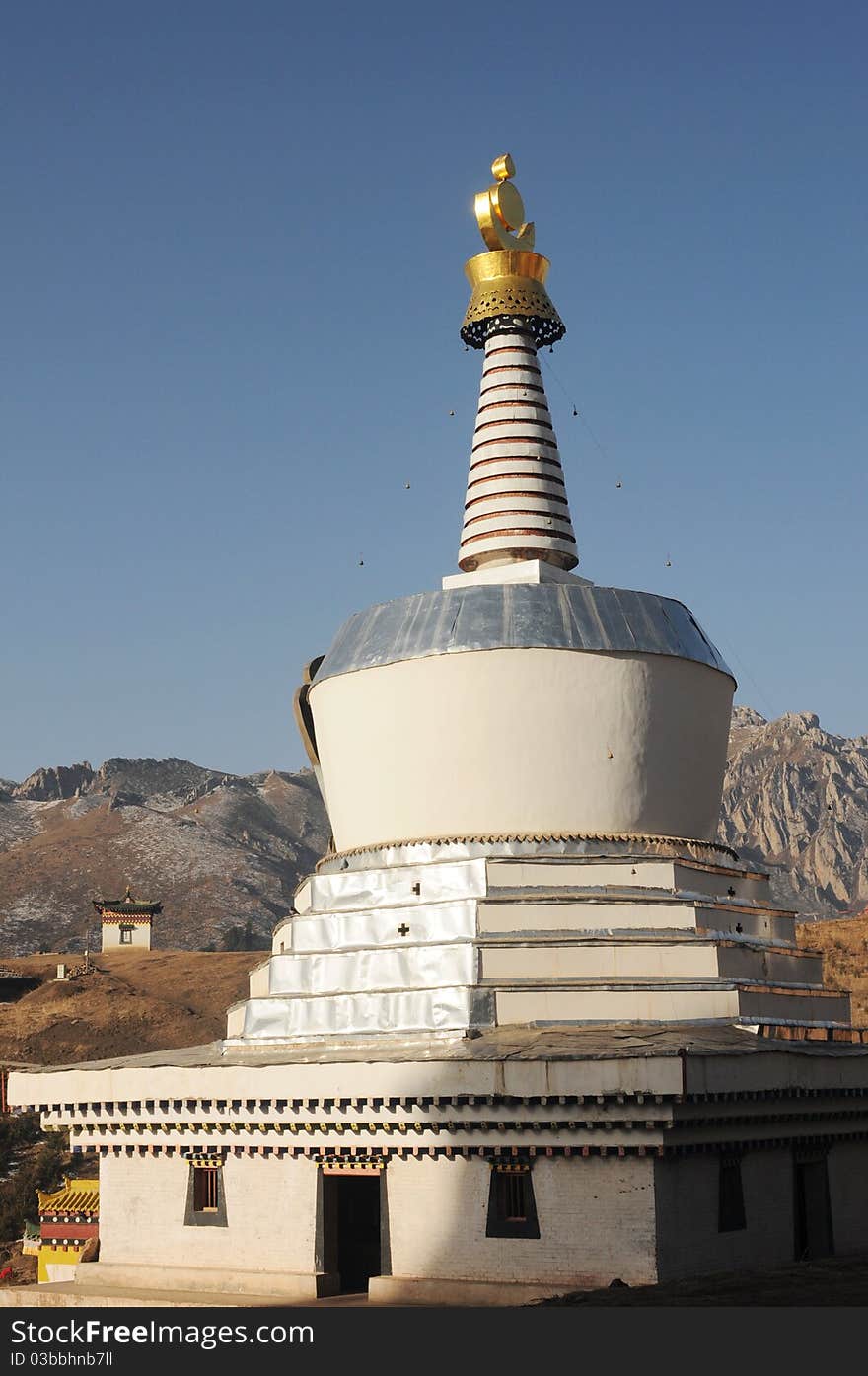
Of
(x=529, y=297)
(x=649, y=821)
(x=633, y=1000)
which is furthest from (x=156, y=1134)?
(x=529, y=297)

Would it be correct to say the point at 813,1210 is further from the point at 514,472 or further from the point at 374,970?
the point at 514,472

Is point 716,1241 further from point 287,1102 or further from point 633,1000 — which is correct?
point 287,1102

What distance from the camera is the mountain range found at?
12562cm

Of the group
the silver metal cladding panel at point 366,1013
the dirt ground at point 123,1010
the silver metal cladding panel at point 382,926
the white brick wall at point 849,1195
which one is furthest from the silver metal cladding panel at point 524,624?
the dirt ground at point 123,1010

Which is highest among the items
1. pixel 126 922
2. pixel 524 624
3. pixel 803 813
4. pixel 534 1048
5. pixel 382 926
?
pixel 803 813

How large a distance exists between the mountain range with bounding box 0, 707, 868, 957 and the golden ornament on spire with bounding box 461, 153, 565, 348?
3247 inches

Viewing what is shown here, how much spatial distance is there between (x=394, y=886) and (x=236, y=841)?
427 feet

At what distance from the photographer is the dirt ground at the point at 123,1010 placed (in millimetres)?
60594

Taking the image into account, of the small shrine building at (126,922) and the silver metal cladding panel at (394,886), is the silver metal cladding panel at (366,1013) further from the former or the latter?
the small shrine building at (126,922)

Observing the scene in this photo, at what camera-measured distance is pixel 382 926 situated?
23188 mm

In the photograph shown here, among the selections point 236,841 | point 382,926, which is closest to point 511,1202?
point 382,926

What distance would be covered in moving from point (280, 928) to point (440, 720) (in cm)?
438

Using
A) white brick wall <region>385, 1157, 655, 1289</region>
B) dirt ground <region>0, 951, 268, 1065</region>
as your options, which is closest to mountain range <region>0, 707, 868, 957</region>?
dirt ground <region>0, 951, 268, 1065</region>

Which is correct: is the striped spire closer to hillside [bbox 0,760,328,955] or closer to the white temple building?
the white temple building
